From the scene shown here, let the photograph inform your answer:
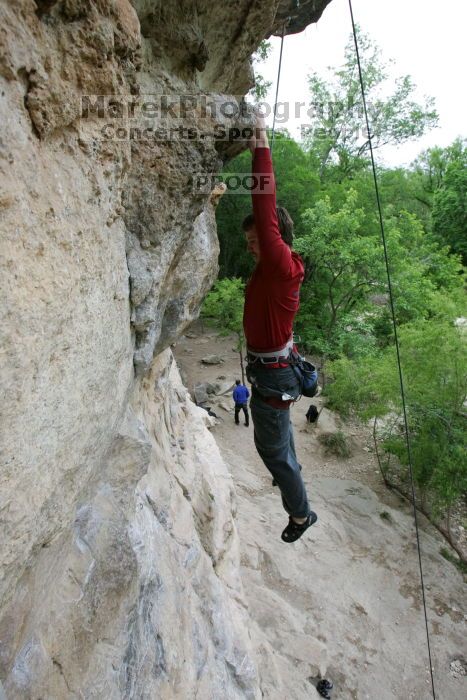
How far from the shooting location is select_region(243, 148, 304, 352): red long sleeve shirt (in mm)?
2594

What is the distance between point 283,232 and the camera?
9.89ft

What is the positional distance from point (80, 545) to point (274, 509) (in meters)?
7.03

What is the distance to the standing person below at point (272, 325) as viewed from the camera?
264cm

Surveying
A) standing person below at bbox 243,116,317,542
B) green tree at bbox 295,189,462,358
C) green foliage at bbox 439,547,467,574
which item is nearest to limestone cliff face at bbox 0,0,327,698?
standing person below at bbox 243,116,317,542

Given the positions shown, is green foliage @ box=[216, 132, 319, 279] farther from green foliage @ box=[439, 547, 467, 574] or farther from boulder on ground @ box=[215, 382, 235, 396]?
green foliage @ box=[439, 547, 467, 574]

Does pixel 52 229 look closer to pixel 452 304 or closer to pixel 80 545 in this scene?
pixel 80 545

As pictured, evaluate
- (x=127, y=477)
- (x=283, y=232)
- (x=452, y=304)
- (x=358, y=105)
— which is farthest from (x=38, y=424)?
(x=358, y=105)

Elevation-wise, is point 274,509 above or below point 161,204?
below

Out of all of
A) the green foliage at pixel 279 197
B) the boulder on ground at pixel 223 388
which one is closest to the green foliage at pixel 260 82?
the green foliage at pixel 279 197

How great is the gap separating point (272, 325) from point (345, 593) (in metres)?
6.56

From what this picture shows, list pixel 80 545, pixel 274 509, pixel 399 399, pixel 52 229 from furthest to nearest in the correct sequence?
1. pixel 399 399
2. pixel 274 509
3. pixel 80 545
4. pixel 52 229

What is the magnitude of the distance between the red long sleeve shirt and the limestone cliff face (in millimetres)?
516

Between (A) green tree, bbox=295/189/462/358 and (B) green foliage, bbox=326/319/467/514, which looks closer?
(B) green foliage, bbox=326/319/467/514

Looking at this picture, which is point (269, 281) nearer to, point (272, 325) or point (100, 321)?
point (272, 325)
